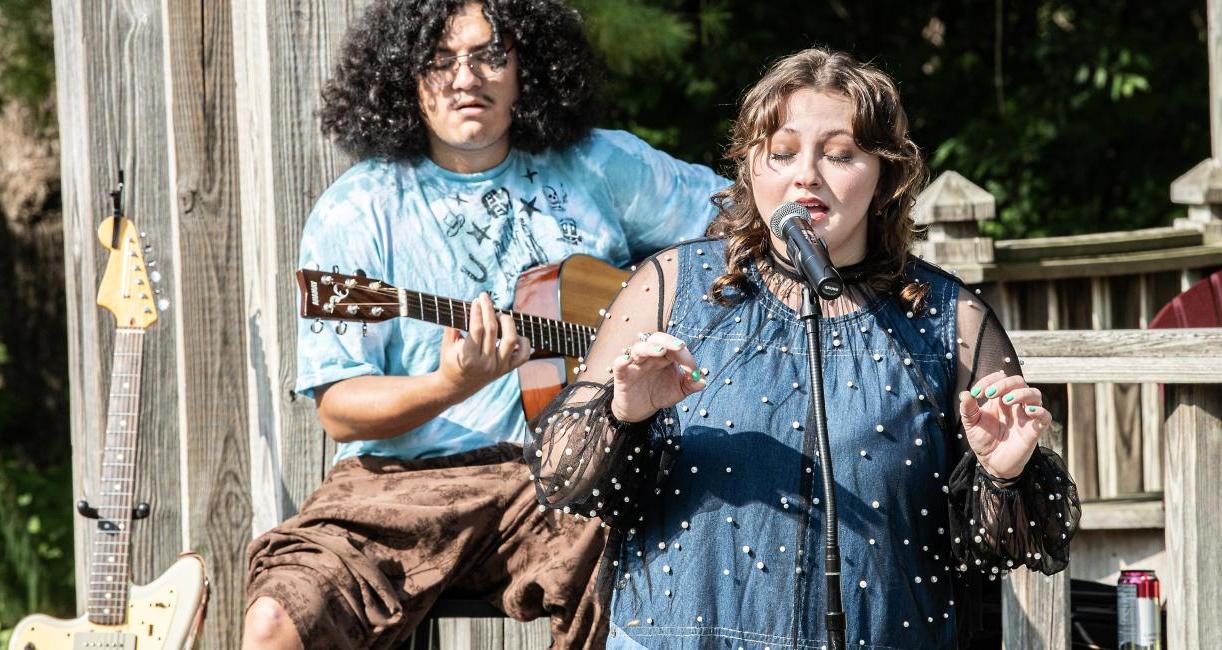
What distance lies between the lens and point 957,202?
463 cm

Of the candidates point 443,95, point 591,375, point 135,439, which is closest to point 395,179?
point 443,95

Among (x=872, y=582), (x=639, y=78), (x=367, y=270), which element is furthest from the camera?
(x=639, y=78)

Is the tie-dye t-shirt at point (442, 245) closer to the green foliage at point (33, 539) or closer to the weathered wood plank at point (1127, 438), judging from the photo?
the weathered wood plank at point (1127, 438)

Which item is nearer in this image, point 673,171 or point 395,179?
point 395,179

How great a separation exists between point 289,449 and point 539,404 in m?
0.65

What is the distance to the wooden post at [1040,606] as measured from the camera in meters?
2.97

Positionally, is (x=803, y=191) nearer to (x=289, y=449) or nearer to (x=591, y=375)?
(x=591, y=375)

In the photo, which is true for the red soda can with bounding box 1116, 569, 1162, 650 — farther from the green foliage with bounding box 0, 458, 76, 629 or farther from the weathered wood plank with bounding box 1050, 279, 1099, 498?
the green foliage with bounding box 0, 458, 76, 629

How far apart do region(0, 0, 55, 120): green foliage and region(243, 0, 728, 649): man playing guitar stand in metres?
3.88

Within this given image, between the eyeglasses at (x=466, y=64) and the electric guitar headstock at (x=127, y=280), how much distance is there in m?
0.78

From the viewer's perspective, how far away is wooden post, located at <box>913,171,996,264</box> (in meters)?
4.64

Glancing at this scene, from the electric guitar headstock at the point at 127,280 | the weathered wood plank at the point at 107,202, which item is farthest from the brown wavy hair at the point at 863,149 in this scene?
the weathered wood plank at the point at 107,202

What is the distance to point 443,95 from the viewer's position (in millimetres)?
3416

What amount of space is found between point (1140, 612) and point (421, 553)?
153cm
